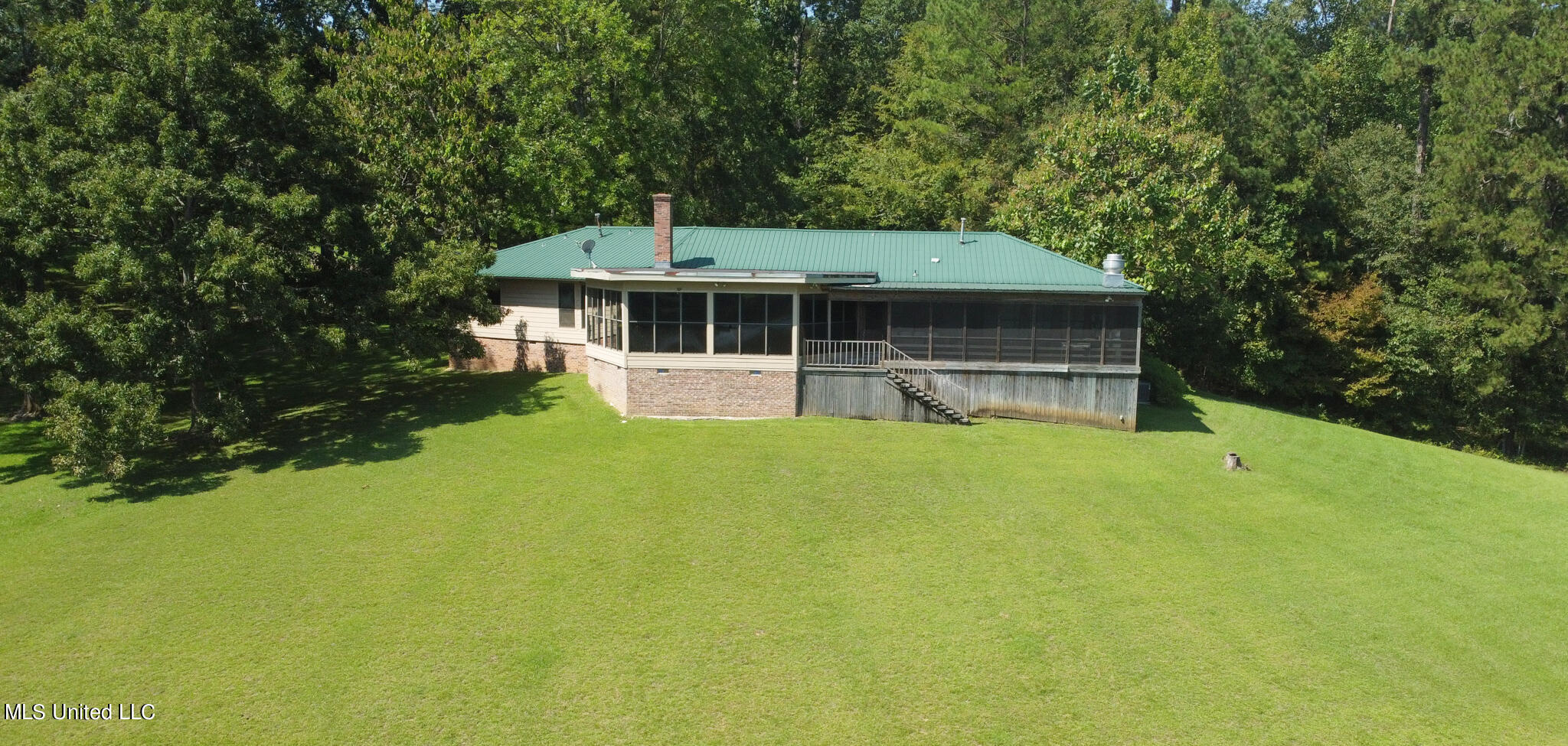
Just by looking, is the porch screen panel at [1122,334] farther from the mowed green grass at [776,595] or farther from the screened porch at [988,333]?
the mowed green grass at [776,595]

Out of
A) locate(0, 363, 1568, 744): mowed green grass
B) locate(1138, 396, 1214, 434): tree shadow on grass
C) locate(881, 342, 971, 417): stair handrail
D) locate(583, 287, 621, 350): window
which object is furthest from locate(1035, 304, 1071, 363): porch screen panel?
locate(583, 287, 621, 350): window

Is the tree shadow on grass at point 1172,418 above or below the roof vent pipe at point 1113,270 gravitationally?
below

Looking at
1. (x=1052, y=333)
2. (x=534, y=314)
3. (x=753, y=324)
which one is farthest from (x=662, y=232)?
(x=1052, y=333)

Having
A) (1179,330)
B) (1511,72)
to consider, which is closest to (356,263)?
(1179,330)

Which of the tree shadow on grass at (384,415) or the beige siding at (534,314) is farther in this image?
the beige siding at (534,314)

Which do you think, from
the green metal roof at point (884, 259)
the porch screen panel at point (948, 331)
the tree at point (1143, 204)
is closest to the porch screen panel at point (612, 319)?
the green metal roof at point (884, 259)

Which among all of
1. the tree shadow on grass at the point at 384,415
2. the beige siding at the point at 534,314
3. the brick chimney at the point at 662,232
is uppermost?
the brick chimney at the point at 662,232
